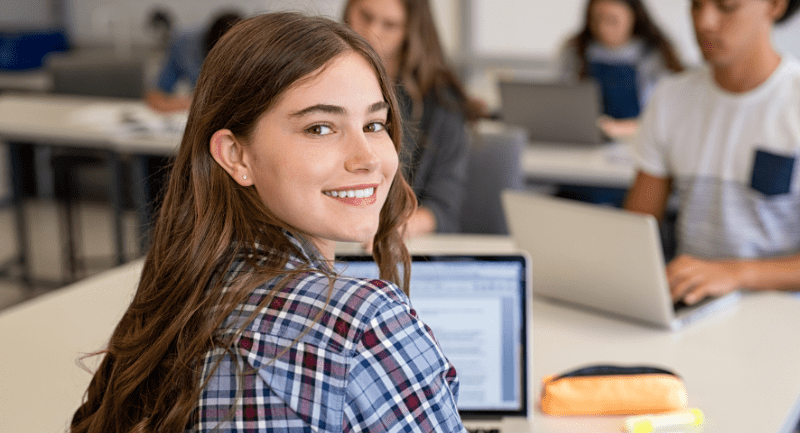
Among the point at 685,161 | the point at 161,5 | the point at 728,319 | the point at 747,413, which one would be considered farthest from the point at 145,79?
the point at 747,413

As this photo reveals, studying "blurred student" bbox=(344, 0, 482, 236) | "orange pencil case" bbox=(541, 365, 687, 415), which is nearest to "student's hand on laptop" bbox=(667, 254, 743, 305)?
"orange pencil case" bbox=(541, 365, 687, 415)

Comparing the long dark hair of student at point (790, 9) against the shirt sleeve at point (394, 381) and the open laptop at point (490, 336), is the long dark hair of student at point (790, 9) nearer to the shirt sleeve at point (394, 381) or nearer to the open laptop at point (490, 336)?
the open laptop at point (490, 336)

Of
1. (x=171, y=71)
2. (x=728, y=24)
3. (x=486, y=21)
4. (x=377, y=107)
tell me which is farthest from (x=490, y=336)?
(x=486, y=21)

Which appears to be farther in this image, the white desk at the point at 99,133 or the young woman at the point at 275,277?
the white desk at the point at 99,133

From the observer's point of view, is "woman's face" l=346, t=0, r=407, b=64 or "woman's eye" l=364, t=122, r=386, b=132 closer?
"woman's eye" l=364, t=122, r=386, b=132

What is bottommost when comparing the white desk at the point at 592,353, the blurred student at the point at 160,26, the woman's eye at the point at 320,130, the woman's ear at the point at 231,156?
the blurred student at the point at 160,26

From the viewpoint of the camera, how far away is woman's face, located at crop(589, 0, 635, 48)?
4367 millimetres

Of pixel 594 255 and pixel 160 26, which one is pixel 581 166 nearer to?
pixel 594 255

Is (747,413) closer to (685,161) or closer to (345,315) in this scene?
(345,315)

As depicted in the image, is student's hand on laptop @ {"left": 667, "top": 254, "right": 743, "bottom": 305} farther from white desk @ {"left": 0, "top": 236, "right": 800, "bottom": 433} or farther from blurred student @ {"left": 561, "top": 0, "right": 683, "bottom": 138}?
blurred student @ {"left": 561, "top": 0, "right": 683, "bottom": 138}

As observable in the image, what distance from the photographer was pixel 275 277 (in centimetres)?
83

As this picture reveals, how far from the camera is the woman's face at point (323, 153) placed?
34.7 inches

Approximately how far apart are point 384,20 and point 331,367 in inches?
62.8

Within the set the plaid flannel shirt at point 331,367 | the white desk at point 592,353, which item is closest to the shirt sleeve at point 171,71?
the white desk at point 592,353
